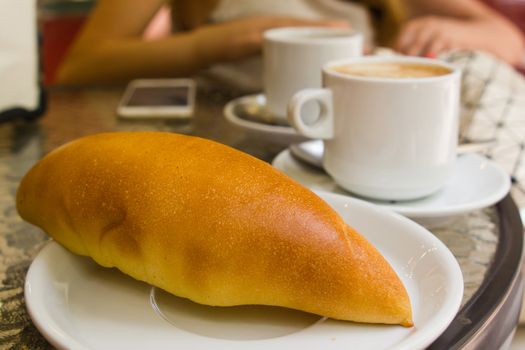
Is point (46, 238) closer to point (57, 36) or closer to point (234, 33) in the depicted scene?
point (234, 33)

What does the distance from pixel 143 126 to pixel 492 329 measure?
46cm

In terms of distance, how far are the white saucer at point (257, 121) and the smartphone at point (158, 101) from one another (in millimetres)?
64

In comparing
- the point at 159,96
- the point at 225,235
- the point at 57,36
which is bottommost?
the point at 57,36

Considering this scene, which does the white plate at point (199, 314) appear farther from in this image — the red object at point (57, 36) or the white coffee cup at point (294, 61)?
the red object at point (57, 36)

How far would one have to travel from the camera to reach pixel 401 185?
418 millimetres

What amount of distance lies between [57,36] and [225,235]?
1.61m

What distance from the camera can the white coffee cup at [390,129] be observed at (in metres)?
0.41

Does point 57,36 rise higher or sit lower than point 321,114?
lower

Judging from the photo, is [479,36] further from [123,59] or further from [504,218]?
[504,218]

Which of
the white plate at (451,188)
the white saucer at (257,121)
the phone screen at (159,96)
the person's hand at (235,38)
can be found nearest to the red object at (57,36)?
the person's hand at (235,38)

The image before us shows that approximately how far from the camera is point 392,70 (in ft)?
1.51

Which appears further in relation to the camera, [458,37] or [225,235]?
[458,37]

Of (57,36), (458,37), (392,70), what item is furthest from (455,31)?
(57,36)

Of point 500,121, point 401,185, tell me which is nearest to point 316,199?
point 401,185
